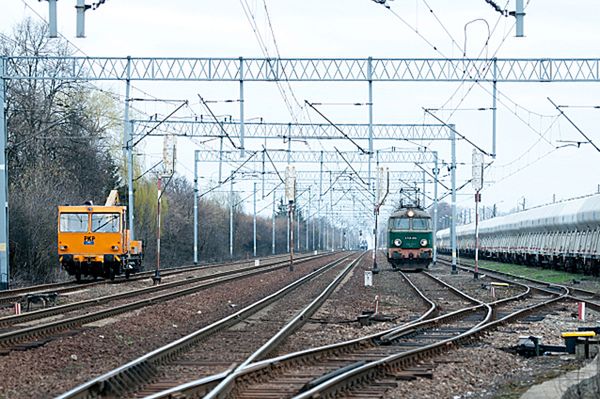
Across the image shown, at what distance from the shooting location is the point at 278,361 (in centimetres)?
1260

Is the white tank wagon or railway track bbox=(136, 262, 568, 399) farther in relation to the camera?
the white tank wagon

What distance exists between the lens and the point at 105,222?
37.8 meters

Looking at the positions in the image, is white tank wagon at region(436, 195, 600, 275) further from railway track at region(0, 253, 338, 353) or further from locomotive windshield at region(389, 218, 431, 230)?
railway track at region(0, 253, 338, 353)

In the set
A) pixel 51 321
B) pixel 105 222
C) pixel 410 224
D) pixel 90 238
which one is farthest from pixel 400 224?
pixel 51 321

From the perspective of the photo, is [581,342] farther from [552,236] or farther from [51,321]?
[552,236]

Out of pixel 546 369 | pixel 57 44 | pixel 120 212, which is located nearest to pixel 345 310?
pixel 546 369

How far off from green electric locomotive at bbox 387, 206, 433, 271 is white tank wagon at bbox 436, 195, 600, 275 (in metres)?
6.75

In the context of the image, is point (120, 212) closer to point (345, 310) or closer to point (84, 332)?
point (345, 310)

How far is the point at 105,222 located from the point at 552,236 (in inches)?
1024

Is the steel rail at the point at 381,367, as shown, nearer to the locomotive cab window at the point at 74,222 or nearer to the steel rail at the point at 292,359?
the steel rail at the point at 292,359

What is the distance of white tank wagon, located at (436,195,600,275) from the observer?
146ft

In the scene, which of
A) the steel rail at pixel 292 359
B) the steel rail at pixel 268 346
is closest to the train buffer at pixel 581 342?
the steel rail at pixel 292 359

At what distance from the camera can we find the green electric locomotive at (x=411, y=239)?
51.3 metres

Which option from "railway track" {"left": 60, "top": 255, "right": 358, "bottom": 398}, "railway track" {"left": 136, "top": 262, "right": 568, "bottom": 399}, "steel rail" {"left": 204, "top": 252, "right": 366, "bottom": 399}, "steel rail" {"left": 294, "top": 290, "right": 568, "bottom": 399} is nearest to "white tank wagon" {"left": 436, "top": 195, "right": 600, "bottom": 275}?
"steel rail" {"left": 204, "top": 252, "right": 366, "bottom": 399}
